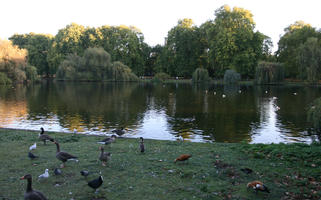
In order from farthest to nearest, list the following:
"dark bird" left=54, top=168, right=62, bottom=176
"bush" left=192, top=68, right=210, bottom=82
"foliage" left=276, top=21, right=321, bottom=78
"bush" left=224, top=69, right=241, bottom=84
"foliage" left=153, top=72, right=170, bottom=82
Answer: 1. "foliage" left=153, top=72, right=170, bottom=82
2. "bush" left=192, top=68, right=210, bottom=82
3. "bush" left=224, top=69, right=241, bottom=84
4. "foliage" left=276, top=21, right=321, bottom=78
5. "dark bird" left=54, top=168, right=62, bottom=176

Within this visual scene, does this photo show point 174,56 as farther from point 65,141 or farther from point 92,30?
point 65,141

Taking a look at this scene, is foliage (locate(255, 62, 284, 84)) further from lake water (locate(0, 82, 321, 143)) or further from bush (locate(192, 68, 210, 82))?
lake water (locate(0, 82, 321, 143))

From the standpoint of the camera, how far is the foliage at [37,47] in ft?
331

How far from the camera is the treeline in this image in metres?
70.6

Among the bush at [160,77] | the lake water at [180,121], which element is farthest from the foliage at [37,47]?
the lake water at [180,121]

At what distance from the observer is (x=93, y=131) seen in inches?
768

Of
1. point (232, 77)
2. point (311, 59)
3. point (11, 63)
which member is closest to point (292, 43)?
point (311, 59)

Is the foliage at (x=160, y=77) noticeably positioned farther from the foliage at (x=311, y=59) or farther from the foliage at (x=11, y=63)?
the foliage at (x=311, y=59)

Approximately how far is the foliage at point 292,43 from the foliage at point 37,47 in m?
77.7

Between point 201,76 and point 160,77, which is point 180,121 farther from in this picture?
point 160,77

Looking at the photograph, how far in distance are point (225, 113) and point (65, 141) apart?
58.3 ft

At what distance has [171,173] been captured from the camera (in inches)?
336

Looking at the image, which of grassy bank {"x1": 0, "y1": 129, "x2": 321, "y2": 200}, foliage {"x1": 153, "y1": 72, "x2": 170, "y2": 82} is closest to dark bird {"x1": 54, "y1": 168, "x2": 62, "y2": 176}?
grassy bank {"x1": 0, "y1": 129, "x2": 321, "y2": 200}

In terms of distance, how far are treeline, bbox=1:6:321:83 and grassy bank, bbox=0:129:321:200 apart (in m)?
58.7
